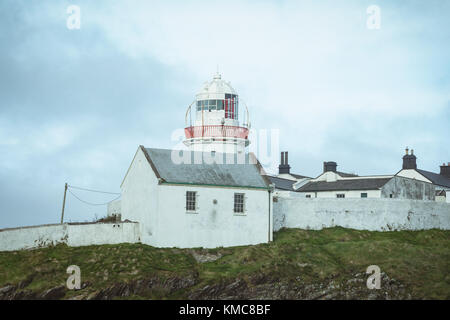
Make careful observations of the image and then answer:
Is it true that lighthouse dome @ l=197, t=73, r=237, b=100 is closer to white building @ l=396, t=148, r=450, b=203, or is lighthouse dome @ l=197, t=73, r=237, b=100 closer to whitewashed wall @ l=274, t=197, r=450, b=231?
whitewashed wall @ l=274, t=197, r=450, b=231

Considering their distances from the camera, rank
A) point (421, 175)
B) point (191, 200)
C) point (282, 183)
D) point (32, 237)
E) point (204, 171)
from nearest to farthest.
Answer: point (32, 237)
point (191, 200)
point (204, 171)
point (282, 183)
point (421, 175)

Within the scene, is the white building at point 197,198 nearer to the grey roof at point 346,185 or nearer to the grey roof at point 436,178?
the grey roof at point 346,185

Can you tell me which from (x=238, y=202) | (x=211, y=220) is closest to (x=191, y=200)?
(x=211, y=220)

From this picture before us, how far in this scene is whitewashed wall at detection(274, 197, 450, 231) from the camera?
160ft

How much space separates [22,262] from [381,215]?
80.9 feet

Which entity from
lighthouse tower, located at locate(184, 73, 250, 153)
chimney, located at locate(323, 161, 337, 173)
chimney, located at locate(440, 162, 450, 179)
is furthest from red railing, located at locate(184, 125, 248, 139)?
chimney, located at locate(440, 162, 450, 179)

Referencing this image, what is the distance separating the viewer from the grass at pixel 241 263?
36406 mm

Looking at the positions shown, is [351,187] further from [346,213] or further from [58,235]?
[58,235]

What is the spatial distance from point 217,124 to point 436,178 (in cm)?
2971

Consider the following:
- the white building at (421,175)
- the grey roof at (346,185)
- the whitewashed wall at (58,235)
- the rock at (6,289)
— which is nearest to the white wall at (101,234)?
the whitewashed wall at (58,235)

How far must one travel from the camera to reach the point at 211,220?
139 ft

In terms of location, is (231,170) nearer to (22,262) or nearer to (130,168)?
(130,168)
